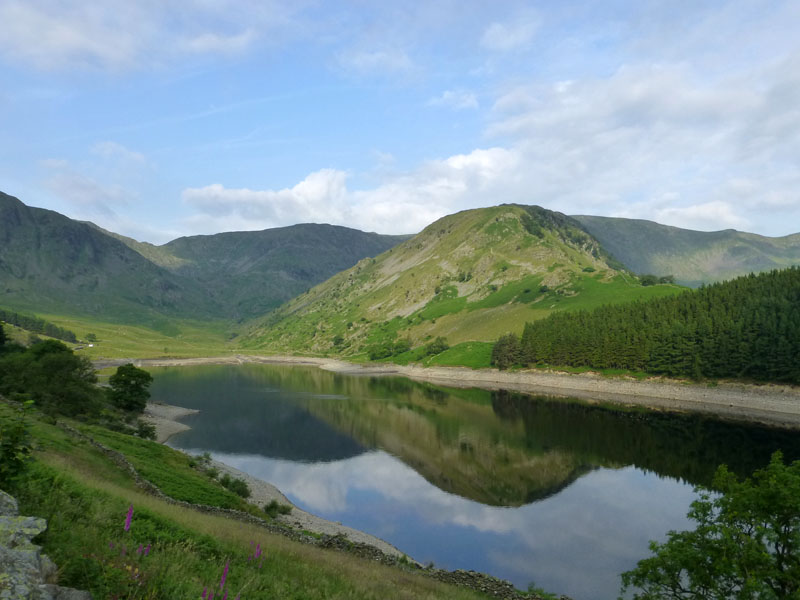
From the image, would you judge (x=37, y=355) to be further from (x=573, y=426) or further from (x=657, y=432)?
(x=657, y=432)

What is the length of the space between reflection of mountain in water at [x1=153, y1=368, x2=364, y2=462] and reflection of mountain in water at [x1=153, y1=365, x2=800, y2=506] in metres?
0.27

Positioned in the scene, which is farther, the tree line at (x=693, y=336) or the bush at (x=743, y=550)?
the tree line at (x=693, y=336)

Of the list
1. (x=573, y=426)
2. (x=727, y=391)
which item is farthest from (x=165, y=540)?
(x=727, y=391)

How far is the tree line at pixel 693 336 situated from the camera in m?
105

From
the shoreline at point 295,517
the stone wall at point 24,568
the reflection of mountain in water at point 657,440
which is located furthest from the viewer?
the reflection of mountain in water at point 657,440

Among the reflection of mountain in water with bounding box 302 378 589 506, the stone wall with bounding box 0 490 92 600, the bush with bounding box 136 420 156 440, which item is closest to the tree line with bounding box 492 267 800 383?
→ the reflection of mountain in water with bounding box 302 378 589 506

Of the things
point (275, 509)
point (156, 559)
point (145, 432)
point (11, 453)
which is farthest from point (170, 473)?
point (156, 559)

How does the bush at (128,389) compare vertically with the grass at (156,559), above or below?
below

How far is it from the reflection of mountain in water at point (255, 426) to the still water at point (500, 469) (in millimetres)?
497

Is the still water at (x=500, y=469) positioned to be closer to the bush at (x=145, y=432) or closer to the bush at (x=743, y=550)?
the bush at (x=145, y=432)

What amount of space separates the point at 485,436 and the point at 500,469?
2008 cm

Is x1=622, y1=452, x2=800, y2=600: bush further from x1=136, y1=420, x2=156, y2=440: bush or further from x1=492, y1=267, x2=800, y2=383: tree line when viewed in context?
x1=492, y1=267, x2=800, y2=383: tree line

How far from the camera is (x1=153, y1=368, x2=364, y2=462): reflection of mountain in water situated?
272 ft

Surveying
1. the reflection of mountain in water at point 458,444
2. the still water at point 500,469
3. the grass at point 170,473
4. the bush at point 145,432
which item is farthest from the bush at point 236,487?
the reflection of mountain in water at point 458,444
